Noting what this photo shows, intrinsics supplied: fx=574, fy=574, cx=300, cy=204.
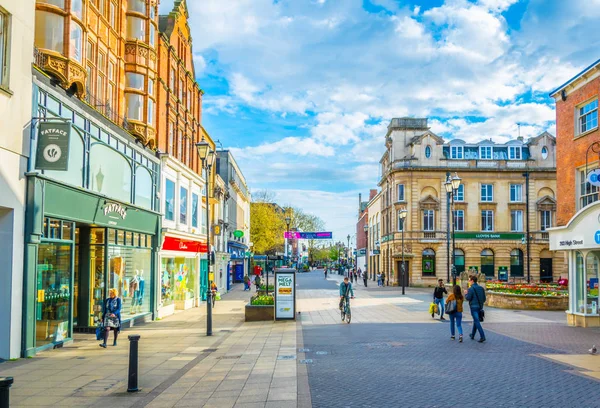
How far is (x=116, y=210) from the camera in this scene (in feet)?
65.0

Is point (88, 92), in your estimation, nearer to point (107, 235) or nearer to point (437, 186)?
point (107, 235)

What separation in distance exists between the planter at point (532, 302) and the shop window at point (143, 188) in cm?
1814

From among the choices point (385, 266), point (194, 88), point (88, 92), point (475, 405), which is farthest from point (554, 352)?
point (385, 266)

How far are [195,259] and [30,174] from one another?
19.6m

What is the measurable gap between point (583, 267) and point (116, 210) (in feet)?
54.8

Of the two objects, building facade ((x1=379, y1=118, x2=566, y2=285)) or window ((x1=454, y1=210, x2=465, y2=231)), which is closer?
building facade ((x1=379, y1=118, x2=566, y2=285))

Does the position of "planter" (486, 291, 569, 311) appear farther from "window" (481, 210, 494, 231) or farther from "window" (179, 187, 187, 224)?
"window" (481, 210, 494, 231)

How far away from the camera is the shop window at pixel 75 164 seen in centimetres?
1600

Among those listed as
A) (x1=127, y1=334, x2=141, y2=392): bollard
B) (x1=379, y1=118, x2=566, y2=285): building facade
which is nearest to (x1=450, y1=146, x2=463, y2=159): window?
(x1=379, y1=118, x2=566, y2=285): building facade

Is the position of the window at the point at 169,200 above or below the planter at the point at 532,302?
above

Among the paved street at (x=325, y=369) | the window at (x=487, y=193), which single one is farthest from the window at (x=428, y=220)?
the paved street at (x=325, y=369)

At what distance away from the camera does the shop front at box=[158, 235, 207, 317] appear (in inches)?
1026

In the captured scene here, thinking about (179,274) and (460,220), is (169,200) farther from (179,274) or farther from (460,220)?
(460,220)

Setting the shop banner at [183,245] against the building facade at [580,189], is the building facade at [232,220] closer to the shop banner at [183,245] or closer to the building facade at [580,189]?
the shop banner at [183,245]
